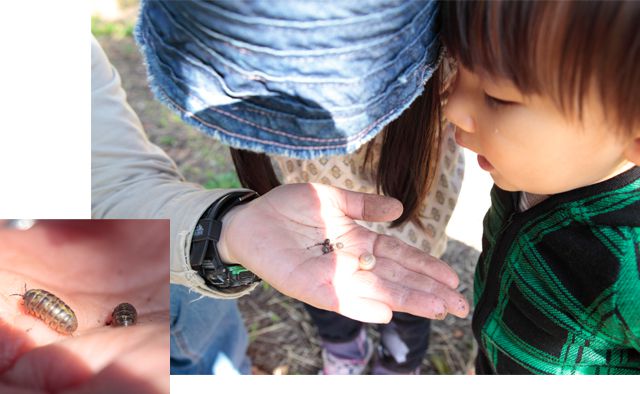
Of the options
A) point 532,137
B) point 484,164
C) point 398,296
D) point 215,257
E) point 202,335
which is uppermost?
point 532,137

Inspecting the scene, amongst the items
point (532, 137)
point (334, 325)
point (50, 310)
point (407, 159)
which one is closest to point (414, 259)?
point (407, 159)

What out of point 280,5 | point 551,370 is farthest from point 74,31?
point 551,370

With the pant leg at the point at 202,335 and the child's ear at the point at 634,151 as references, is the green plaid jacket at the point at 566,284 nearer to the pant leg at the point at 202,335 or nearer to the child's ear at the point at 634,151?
the child's ear at the point at 634,151

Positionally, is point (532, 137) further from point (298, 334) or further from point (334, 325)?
point (298, 334)

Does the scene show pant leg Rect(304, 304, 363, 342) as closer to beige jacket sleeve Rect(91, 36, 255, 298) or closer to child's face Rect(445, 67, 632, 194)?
beige jacket sleeve Rect(91, 36, 255, 298)

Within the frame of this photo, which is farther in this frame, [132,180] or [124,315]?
[132,180]

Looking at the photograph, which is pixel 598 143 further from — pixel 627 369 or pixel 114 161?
pixel 114 161

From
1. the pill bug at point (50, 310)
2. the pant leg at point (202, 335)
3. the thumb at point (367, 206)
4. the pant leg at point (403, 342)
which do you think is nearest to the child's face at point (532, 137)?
the thumb at point (367, 206)
